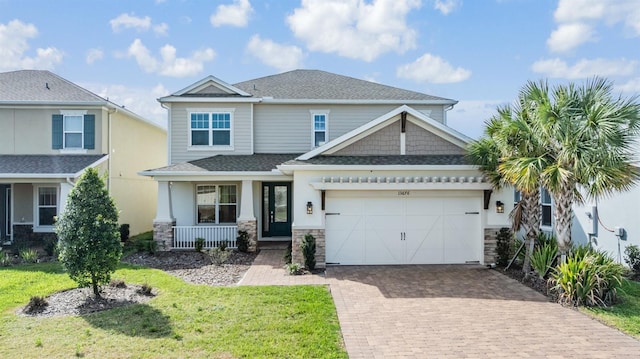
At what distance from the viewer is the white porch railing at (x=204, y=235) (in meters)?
15.6

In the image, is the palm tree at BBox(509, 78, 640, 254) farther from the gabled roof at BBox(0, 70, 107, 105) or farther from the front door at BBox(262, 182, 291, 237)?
the gabled roof at BBox(0, 70, 107, 105)

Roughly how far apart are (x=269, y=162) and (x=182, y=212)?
4362 millimetres

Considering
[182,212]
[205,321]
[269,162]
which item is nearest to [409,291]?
[205,321]

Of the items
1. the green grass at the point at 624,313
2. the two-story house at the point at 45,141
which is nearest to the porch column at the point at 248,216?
the two-story house at the point at 45,141

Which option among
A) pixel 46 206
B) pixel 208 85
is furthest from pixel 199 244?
pixel 46 206

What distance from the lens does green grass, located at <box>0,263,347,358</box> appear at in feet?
20.0

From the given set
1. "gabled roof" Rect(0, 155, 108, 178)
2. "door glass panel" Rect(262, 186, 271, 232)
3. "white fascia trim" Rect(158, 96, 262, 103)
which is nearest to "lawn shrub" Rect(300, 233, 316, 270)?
"door glass panel" Rect(262, 186, 271, 232)

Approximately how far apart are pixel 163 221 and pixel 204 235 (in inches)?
64.6

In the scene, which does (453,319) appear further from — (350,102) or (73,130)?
(73,130)

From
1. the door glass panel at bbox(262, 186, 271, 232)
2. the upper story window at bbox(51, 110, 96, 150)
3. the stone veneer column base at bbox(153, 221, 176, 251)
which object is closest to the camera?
the stone veneer column base at bbox(153, 221, 176, 251)

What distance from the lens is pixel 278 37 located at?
58.5 ft

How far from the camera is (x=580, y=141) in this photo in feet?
28.9

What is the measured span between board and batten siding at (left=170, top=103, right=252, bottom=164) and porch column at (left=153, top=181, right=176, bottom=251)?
1938 mm

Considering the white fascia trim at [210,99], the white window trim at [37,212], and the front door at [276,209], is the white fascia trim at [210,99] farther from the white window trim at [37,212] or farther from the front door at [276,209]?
the white window trim at [37,212]
